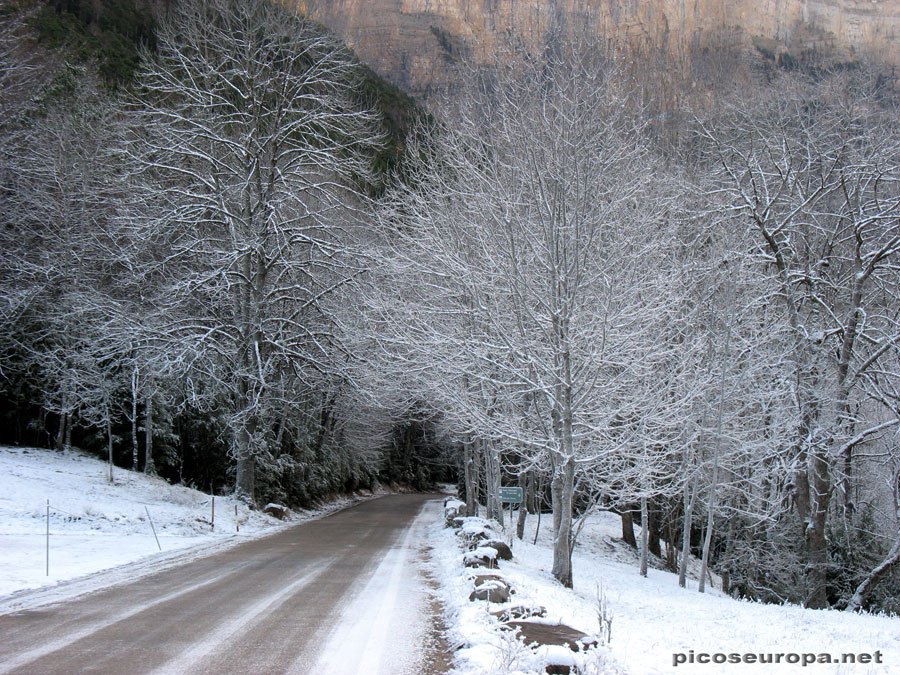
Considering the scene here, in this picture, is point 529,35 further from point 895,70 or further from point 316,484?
point 316,484

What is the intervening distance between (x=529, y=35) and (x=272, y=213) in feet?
31.8

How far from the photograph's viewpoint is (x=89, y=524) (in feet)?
44.9

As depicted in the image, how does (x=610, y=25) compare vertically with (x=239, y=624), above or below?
above

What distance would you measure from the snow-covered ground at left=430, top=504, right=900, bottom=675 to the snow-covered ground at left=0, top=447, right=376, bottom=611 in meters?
5.07

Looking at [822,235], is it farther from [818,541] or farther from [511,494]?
[511,494]

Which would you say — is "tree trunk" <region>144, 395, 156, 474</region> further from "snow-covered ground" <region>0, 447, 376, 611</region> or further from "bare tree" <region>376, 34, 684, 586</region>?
"bare tree" <region>376, 34, 684, 586</region>

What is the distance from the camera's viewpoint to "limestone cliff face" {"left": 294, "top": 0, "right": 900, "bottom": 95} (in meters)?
13.3

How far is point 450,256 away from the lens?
12.0 m

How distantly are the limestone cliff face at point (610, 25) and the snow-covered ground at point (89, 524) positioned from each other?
37.7 feet

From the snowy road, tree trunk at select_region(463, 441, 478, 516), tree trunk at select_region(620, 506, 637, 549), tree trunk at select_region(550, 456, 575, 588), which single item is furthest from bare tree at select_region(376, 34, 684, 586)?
tree trunk at select_region(620, 506, 637, 549)

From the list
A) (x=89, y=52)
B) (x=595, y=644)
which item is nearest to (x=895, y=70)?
(x=595, y=644)

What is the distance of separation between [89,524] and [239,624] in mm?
9011

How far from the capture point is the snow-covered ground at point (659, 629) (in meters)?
5.71

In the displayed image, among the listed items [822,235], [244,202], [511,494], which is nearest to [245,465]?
[244,202]
